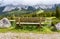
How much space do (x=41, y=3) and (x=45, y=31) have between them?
1.76 meters

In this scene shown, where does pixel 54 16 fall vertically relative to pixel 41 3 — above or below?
below

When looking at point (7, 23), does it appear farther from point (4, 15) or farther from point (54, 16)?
point (54, 16)

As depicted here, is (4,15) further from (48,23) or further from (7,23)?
(48,23)

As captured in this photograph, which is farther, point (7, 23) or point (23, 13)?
point (23, 13)

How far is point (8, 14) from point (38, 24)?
5.78ft

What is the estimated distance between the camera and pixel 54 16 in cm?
1015

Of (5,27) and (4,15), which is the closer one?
(5,27)

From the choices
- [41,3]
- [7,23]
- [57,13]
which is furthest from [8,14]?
[57,13]

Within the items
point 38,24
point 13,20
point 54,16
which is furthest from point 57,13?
point 13,20

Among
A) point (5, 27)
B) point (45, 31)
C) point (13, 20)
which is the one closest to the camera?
point (45, 31)

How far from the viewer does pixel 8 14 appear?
10.3 meters

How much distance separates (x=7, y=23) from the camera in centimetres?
945

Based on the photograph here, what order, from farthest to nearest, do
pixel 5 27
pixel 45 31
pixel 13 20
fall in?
pixel 13 20
pixel 5 27
pixel 45 31

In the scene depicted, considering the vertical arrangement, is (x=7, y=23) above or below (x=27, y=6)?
below
